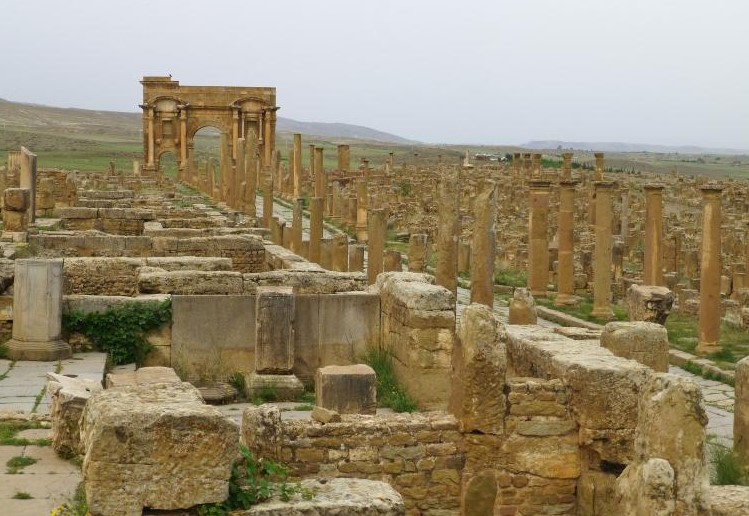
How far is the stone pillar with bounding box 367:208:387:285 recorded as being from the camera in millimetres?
20500

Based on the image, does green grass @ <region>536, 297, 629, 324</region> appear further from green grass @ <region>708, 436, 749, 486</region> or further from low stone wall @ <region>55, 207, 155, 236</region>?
green grass @ <region>708, 436, 749, 486</region>

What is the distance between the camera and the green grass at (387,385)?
36.1 ft

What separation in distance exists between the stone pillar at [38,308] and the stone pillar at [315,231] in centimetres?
1295

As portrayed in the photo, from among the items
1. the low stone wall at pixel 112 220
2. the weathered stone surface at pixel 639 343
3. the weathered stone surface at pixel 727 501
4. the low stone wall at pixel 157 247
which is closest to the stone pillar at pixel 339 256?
the low stone wall at pixel 157 247

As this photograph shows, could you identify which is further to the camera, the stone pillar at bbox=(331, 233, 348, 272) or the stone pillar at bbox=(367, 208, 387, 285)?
the stone pillar at bbox=(331, 233, 348, 272)

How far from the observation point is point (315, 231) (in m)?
24.9

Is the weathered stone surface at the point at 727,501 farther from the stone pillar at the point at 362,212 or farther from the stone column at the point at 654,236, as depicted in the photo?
the stone pillar at the point at 362,212

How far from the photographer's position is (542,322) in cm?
1978

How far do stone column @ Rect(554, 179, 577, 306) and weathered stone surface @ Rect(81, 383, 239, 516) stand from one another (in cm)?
1583

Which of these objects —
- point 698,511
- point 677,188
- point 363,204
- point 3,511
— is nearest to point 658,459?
point 698,511

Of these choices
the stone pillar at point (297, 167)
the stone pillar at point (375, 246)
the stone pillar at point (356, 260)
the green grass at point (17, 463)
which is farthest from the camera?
the stone pillar at point (297, 167)

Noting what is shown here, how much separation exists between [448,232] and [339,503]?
11.3 metres

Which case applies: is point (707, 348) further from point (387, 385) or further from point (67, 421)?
point (67, 421)

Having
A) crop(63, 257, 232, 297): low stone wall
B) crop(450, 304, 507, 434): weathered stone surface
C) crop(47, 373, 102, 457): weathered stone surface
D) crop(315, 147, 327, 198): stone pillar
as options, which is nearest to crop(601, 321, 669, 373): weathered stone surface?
crop(450, 304, 507, 434): weathered stone surface
